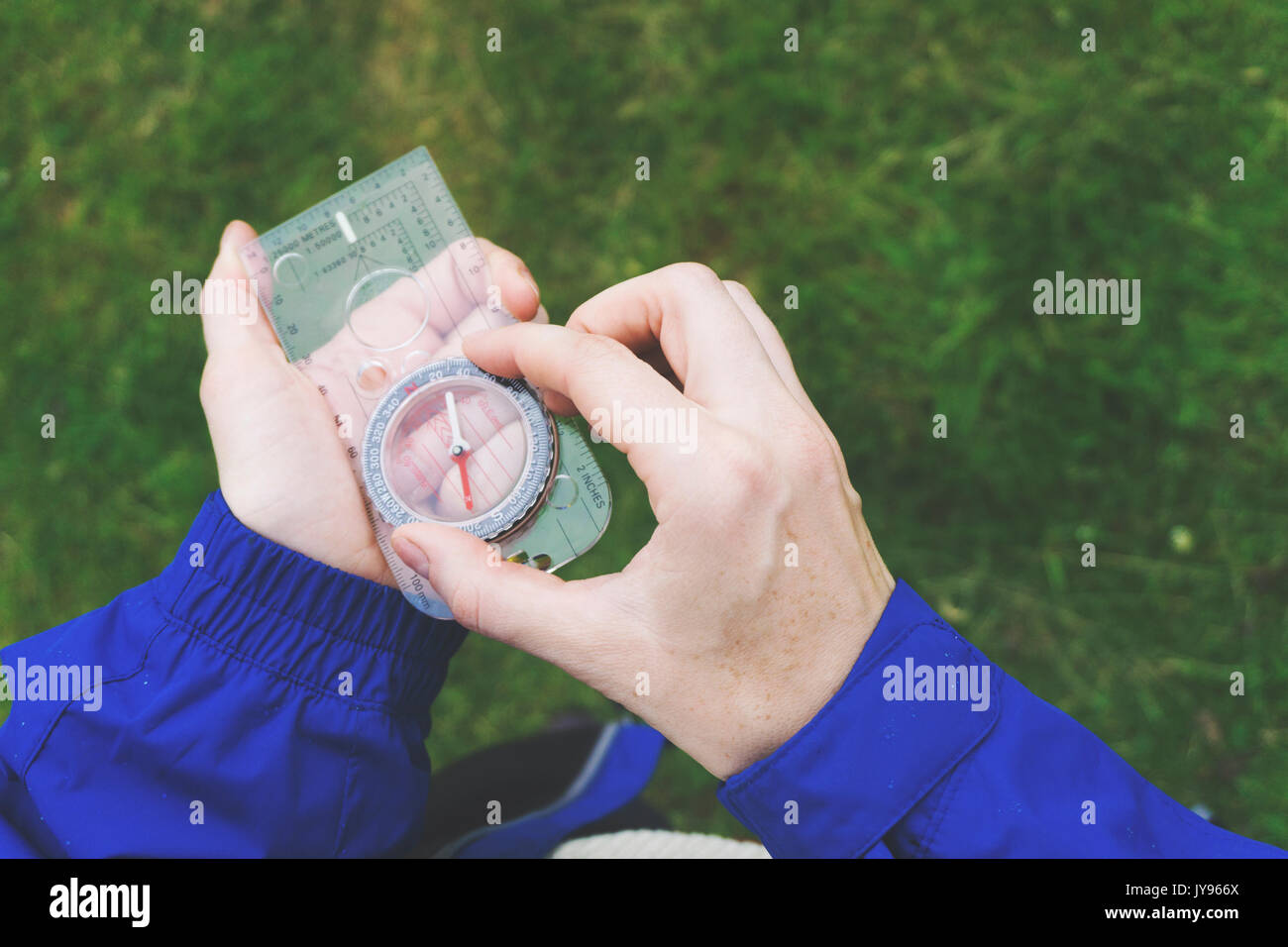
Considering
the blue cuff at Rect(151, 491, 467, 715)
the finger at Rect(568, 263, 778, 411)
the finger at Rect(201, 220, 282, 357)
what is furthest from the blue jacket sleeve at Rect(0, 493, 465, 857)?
the finger at Rect(568, 263, 778, 411)

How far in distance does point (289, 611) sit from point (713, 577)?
3.52 ft

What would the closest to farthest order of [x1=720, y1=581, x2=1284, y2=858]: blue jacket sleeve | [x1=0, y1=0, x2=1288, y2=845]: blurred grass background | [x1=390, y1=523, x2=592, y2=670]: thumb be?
[x1=720, y1=581, x2=1284, y2=858]: blue jacket sleeve → [x1=390, y1=523, x2=592, y2=670]: thumb → [x1=0, y1=0, x2=1288, y2=845]: blurred grass background

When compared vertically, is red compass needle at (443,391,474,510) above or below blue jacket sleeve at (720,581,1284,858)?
above

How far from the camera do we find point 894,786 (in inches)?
75.2

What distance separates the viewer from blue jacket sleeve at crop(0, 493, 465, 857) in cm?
211

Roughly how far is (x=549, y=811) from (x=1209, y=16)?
3.86m

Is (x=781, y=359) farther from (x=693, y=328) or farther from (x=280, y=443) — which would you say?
(x=280, y=443)

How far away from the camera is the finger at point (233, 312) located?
255 cm

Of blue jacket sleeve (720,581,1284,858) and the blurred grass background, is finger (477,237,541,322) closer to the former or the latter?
the blurred grass background

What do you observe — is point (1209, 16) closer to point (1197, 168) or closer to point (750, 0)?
point (1197, 168)

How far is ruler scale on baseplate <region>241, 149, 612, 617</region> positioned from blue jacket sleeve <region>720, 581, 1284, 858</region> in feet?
2.70

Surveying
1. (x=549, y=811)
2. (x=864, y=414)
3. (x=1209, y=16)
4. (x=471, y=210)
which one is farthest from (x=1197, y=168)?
(x=549, y=811)

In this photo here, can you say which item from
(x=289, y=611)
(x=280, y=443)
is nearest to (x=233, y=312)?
(x=280, y=443)
